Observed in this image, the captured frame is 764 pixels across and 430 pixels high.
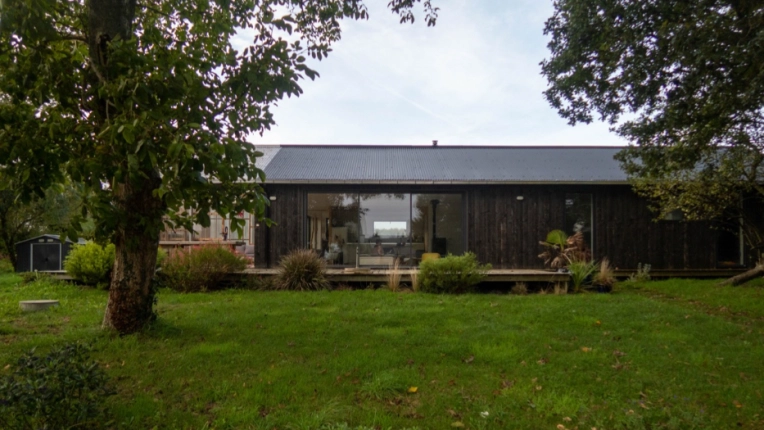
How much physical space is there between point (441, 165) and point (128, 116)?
10.0 meters

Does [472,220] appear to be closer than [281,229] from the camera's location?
No

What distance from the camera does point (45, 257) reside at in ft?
40.1

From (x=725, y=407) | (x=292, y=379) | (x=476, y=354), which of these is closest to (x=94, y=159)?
(x=292, y=379)

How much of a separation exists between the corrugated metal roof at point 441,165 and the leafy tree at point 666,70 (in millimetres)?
3503

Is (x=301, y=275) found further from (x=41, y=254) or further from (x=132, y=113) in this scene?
(x=41, y=254)

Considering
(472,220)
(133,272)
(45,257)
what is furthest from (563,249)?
(45,257)

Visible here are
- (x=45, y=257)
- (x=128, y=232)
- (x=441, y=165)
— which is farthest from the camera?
(x=441, y=165)

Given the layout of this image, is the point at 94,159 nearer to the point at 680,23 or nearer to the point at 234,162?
the point at 234,162

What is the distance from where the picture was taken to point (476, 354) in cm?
487

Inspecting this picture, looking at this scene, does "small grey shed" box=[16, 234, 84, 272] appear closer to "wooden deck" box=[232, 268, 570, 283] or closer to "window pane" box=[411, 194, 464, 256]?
"wooden deck" box=[232, 268, 570, 283]

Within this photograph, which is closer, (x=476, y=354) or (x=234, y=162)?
(x=234, y=162)

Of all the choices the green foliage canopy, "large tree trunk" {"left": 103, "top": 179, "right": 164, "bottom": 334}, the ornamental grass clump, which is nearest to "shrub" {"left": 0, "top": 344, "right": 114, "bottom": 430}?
the green foliage canopy

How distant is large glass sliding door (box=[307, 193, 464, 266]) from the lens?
11953 millimetres

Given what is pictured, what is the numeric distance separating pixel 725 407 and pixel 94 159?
519cm
